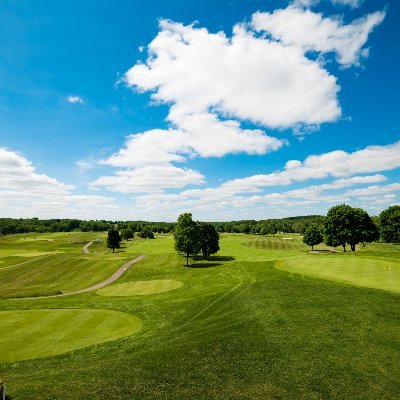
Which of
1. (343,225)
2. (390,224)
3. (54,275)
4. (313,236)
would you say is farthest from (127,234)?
(390,224)

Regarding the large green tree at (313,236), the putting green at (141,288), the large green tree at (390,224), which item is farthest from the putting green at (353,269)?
the large green tree at (390,224)

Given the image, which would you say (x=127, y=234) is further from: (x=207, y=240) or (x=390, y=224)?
(x=390, y=224)

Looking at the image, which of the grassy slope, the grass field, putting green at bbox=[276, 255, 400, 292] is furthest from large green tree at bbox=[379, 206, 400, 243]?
the grassy slope

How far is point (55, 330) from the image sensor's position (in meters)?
24.0

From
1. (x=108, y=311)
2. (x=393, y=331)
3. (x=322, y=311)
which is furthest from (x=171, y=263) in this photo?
(x=393, y=331)

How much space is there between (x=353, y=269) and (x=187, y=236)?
1429 inches

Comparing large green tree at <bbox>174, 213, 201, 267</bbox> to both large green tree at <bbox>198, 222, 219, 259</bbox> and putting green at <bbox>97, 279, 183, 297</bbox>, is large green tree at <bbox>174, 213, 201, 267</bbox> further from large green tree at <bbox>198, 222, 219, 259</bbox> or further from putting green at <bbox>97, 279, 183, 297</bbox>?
putting green at <bbox>97, 279, 183, 297</bbox>

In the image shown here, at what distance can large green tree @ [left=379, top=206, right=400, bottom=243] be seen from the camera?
107m

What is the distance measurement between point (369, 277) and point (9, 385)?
35.2 meters

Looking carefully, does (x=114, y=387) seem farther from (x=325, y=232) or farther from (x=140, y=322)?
(x=325, y=232)

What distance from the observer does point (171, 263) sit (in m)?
71.8

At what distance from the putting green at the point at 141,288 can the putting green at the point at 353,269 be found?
17.0 meters

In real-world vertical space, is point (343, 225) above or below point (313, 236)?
above

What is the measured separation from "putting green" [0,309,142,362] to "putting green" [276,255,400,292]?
23907 millimetres
